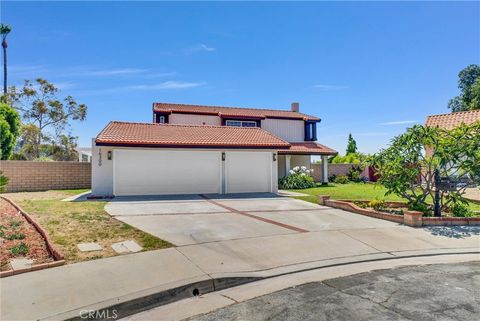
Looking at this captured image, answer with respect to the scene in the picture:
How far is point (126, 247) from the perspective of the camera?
6.68 m

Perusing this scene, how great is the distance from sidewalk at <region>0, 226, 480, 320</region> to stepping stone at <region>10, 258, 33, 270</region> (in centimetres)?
32

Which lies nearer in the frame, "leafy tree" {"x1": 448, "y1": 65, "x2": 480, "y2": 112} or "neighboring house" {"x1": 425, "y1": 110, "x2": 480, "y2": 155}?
"neighboring house" {"x1": 425, "y1": 110, "x2": 480, "y2": 155}

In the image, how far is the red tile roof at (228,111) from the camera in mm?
24562

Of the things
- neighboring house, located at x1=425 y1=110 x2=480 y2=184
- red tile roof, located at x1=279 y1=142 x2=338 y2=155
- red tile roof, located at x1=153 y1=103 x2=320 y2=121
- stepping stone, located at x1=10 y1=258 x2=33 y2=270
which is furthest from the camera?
red tile roof, located at x1=153 y1=103 x2=320 y2=121

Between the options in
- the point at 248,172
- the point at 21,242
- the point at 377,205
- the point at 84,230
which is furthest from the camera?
the point at 248,172

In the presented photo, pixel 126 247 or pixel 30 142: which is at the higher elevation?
pixel 30 142

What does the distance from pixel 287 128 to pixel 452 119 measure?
1131 cm

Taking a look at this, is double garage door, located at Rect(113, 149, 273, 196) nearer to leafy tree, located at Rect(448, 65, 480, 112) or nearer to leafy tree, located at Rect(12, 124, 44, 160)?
leafy tree, located at Rect(12, 124, 44, 160)

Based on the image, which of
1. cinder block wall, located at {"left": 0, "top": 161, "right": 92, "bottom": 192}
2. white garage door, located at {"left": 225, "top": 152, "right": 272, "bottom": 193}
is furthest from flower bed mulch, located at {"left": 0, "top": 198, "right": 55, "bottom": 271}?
white garage door, located at {"left": 225, "top": 152, "right": 272, "bottom": 193}

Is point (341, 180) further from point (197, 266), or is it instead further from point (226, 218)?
point (197, 266)

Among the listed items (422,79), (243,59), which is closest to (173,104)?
(243,59)

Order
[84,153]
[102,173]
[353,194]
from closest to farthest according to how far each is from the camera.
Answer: [102,173] → [353,194] → [84,153]

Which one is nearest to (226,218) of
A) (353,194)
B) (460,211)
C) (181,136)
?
(460,211)

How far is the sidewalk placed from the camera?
14.2ft
